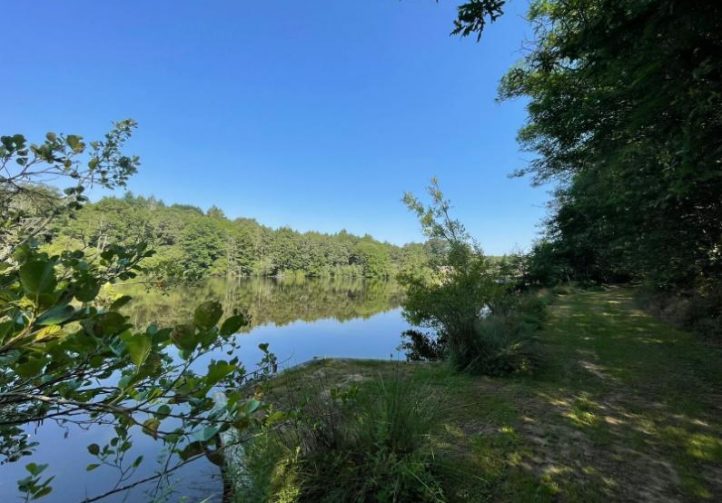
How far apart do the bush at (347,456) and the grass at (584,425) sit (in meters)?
0.25

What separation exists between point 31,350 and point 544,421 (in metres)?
4.06

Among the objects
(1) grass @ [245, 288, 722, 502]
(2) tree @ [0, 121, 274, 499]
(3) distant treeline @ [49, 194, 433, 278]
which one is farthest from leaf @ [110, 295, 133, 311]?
(3) distant treeline @ [49, 194, 433, 278]

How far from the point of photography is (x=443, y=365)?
18.9 feet

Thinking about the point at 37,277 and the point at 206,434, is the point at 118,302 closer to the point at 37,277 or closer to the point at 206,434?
the point at 37,277

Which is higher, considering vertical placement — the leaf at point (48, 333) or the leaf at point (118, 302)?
the leaf at point (118, 302)

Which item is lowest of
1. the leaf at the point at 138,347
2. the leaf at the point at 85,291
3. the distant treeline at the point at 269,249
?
the leaf at the point at 138,347

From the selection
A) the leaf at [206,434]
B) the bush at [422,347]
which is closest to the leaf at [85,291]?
the leaf at [206,434]

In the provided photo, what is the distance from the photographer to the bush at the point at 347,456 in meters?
2.24

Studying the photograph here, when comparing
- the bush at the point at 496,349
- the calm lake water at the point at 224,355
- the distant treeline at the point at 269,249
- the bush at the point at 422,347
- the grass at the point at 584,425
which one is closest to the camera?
the grass at the point at 584,425

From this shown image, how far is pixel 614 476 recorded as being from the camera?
2.65 meters

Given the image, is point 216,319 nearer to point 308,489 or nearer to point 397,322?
point 308,489

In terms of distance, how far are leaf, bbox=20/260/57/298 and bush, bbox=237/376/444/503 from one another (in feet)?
5.64

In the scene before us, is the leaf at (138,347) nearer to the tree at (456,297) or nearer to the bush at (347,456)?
the bush at (347,456)

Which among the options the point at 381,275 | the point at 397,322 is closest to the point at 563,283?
the point at 397,322
